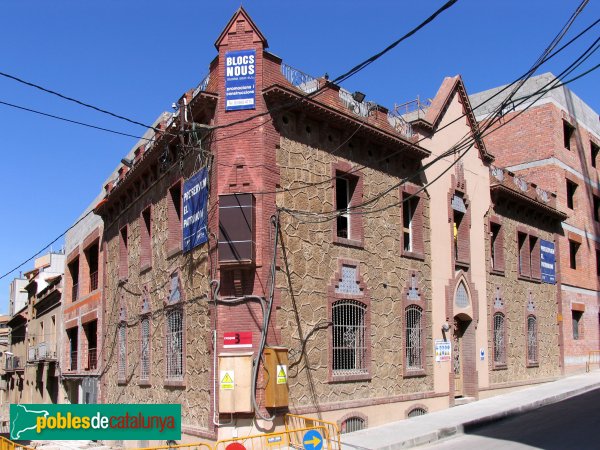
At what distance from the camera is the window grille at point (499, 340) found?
77.9 feet

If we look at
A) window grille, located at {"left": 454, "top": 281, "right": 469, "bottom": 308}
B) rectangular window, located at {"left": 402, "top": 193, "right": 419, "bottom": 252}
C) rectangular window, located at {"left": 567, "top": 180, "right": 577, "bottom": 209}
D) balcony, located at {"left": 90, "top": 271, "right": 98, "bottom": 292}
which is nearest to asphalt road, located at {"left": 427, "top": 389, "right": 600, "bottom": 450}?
window grille, located at {"left": 454, "top": 281, "right": 469, "bottom": 308}

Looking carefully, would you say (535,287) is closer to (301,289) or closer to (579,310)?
(579,310)

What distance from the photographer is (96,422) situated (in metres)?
9.71

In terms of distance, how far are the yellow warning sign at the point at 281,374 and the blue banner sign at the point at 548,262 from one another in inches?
662

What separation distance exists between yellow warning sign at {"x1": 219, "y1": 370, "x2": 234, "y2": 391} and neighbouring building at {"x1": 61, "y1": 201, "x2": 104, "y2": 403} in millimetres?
11928

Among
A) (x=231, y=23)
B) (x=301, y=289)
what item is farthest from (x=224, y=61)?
(x=301, y=289)

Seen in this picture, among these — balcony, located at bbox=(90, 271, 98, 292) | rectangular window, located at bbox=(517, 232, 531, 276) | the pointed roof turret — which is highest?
the pointed roof turret

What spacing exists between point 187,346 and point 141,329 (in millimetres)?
4559

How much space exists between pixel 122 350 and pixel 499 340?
43.0 feet

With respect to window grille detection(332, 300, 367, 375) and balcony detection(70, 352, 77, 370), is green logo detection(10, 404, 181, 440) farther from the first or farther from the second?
balcony detection(70, 352, 77, 370)

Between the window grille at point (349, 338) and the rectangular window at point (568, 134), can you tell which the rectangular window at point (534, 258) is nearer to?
the rectangular window at point (568, 134)

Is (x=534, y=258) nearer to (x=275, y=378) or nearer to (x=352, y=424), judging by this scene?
(x=352, y=424)

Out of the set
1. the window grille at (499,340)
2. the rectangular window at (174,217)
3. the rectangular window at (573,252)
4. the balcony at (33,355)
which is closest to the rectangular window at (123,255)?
the rectangular window at (174,217)

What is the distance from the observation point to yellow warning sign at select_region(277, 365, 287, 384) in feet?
47.3
